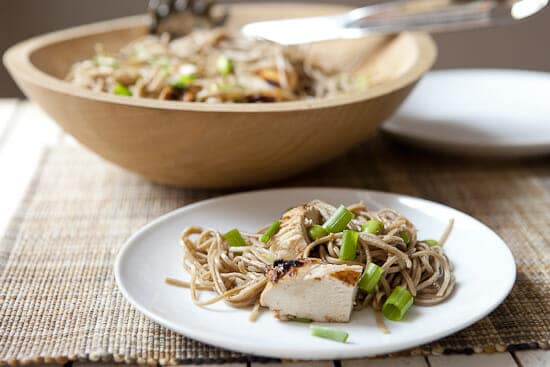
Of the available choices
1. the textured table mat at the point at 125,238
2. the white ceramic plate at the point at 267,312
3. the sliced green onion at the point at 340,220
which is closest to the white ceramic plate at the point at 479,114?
the textured table mat at the point at 125,238

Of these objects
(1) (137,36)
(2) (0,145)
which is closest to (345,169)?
(1) (137,36)

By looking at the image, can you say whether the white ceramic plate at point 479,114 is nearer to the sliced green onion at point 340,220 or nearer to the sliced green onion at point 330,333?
the sliced green onion at point 340,220

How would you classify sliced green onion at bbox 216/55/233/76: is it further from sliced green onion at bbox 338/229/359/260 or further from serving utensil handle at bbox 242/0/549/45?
sliced green onion at bbox 338/229/359/260

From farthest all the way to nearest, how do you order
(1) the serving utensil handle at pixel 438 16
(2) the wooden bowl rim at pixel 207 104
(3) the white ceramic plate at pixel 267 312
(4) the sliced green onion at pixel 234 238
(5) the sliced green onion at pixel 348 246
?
(1) the serving utensil handle at pixel 438 16, (2) the wooden bowl rim at pixel 207 104, (4) the sliced green onion at pixel 234 238, (5) the sliced green onion at pixel 348 246, (3) the white ceramic plate at pixel 267 312

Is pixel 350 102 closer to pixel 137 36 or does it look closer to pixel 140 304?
pixel 140 304

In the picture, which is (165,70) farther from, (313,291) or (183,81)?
(313,291)

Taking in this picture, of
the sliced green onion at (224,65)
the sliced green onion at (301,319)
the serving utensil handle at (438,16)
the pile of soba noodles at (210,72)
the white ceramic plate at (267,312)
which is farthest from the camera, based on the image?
the serving utensil handle at (438,16)

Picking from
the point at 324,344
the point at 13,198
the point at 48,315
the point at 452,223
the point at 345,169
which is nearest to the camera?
the point at 324,344
